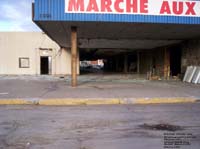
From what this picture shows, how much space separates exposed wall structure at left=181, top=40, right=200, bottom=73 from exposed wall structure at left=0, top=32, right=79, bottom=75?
54.2 feet

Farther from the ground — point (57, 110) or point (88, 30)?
point (88, 30)

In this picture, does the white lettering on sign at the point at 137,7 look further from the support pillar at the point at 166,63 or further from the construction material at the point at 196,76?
the support pillar at the point at 166,63

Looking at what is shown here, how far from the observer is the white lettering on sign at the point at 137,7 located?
60.4 feet

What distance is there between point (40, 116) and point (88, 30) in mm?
13119

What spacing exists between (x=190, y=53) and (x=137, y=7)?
1004 cm

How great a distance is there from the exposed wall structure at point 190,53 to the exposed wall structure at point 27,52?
54.2 ft

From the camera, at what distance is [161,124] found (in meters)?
8.84

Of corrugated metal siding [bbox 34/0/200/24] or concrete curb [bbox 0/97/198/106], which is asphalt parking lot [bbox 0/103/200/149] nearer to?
concrete curb [bbox 0/97/198/106]

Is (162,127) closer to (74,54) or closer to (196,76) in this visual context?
(74,54)

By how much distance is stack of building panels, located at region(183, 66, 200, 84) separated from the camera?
77.5 ft

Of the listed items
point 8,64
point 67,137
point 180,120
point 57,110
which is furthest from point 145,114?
point 8,64

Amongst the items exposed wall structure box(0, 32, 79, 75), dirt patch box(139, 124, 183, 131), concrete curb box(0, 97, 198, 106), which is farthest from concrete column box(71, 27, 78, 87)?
exposed wall structure box(0, 32, 79, 75)

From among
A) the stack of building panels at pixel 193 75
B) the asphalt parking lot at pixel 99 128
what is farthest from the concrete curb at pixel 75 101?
the stack of building panels at pixel 193 75

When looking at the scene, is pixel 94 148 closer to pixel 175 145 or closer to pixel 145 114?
pixel 175 145
